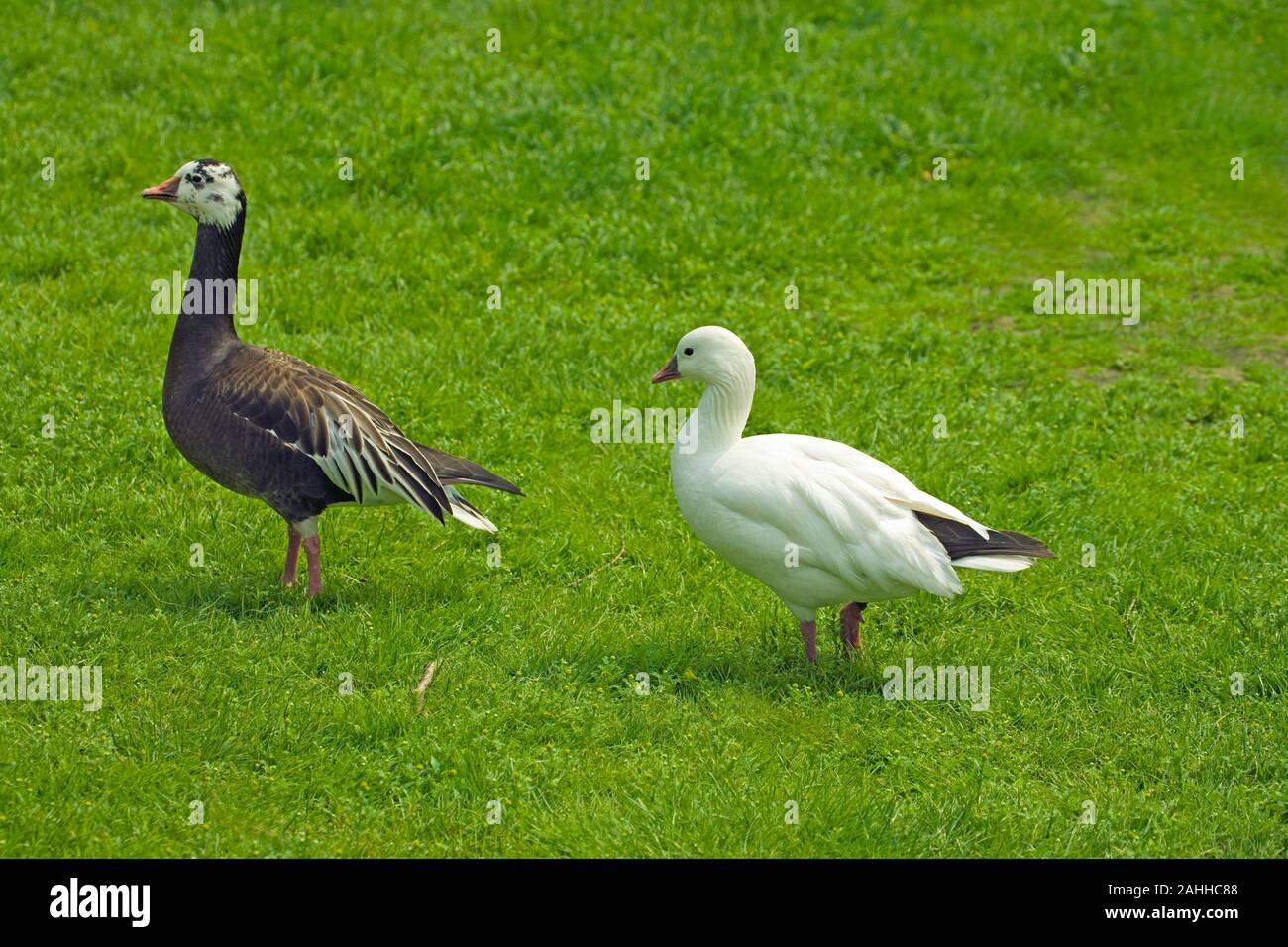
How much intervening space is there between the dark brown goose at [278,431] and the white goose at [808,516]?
1148mm

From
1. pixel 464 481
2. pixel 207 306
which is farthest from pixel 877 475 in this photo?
pixel 207 306

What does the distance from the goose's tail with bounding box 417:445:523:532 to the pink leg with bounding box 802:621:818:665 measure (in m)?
1.59

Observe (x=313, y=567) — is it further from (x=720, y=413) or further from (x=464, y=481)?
(x=720, y=413)

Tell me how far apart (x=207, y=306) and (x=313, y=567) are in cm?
147

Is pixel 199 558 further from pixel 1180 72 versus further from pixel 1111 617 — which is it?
pixel 1180 72

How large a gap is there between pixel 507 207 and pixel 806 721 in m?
6.16

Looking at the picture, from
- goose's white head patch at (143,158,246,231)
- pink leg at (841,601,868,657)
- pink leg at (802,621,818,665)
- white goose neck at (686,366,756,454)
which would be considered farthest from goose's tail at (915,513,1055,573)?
goose's white head patch at (143,158,246,231)

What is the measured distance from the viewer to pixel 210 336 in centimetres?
737

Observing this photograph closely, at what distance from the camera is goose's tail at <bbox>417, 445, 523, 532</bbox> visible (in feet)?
23.6

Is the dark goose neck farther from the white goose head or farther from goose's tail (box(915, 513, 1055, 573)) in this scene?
goose's tail (box(915, 513, 1055, 573))

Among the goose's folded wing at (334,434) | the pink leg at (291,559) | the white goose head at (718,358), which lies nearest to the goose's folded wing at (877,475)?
the white goose head at (718,358)

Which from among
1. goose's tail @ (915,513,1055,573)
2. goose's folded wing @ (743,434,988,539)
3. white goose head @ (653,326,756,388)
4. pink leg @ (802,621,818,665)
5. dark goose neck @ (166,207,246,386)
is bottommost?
pink leg @ (802,621,818,665)

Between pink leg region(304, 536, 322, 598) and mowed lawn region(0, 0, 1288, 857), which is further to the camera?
pink leg region(304, 536, 322, 598)

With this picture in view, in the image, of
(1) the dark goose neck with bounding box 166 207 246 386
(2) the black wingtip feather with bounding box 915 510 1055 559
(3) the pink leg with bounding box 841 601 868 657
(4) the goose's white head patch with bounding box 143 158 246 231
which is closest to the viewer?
(2) the black wingtip feather with bounding box 915 510 1055 559
